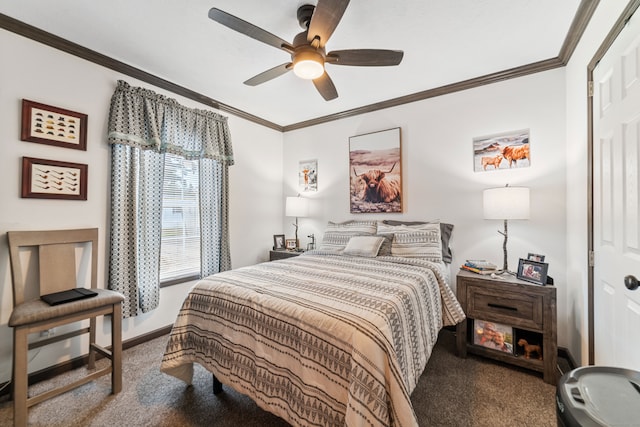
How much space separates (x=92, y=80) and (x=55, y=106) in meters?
0.37

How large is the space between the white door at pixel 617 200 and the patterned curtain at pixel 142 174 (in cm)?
322

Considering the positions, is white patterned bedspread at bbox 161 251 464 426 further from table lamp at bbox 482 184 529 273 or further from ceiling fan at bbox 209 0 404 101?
ceiling fan at bbox 209 0 404 101

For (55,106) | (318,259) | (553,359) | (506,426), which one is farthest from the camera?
(318,259)

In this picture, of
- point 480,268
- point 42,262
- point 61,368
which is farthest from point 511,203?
point 61,368

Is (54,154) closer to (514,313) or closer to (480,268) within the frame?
(480,268)

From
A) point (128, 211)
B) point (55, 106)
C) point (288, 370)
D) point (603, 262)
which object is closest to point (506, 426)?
point (603, 262)

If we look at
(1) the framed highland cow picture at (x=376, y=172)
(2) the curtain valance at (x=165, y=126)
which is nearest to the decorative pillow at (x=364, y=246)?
(1) the framed highland cow picture at (x=376, y=172)

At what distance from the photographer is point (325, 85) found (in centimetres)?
214

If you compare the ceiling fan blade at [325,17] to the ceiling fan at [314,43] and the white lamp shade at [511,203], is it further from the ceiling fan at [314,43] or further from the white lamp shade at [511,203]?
the white lamp shade at [511,203]

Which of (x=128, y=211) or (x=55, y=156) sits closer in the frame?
(x=55, y=156)

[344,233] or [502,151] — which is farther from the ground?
[502,151]

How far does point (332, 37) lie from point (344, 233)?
187 cm

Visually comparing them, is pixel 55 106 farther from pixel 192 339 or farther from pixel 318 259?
pixel 318 259

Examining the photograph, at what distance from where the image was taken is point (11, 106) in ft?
6.22
